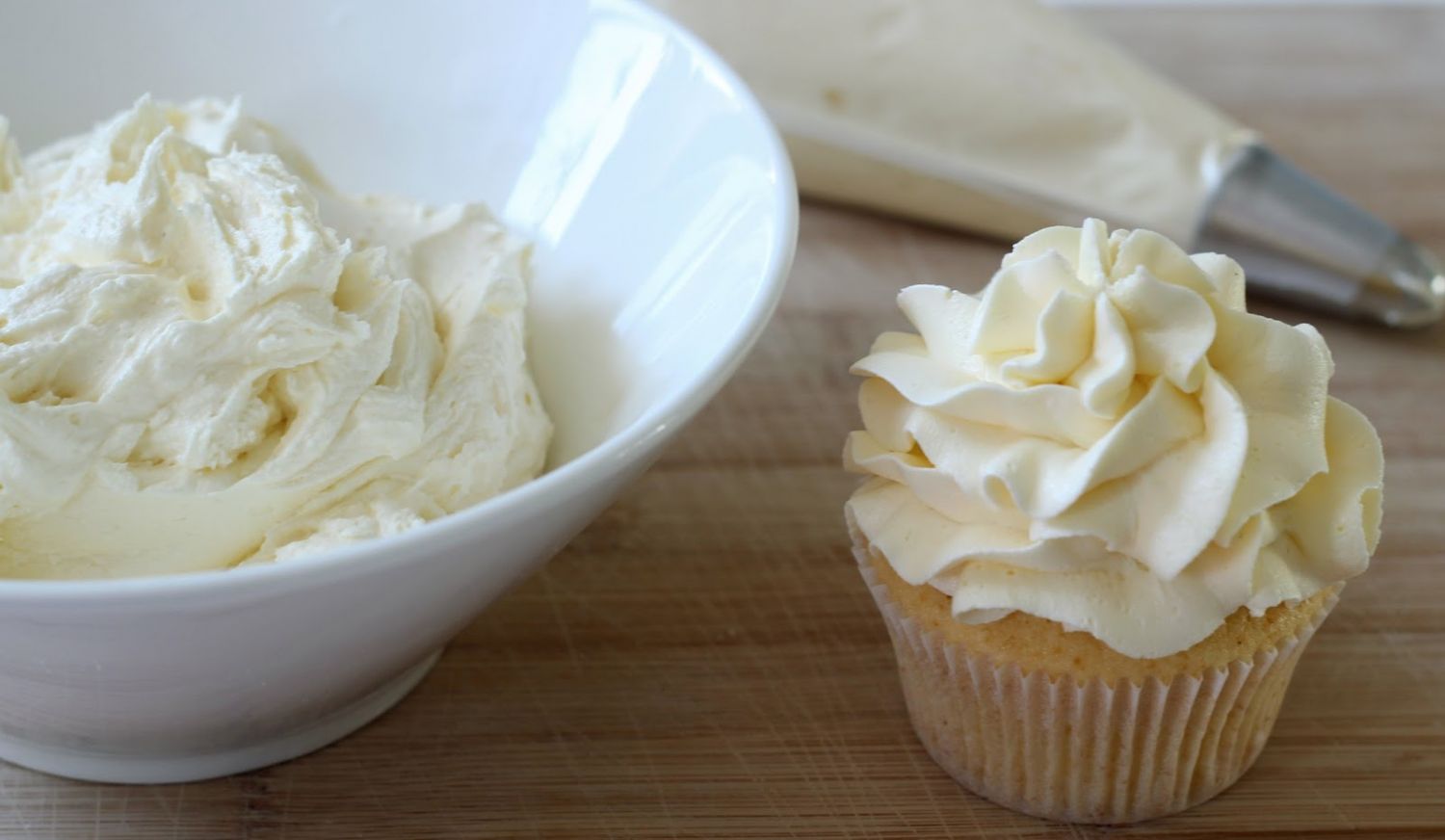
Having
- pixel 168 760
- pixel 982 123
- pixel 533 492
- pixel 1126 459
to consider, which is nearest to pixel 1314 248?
pixel 982 123

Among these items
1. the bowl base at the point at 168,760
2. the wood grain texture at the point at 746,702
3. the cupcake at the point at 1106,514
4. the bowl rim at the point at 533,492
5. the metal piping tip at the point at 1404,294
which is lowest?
the metal piping tip at the point at 1404,294

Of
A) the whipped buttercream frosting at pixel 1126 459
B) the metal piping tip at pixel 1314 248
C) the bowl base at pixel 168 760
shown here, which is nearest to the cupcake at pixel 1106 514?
the whipped buttercream frosting at pixel 1126 459

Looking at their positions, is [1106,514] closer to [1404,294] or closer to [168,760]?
[168,760]

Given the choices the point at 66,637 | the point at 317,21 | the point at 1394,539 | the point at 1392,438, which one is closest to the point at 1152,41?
the point at 1392,438

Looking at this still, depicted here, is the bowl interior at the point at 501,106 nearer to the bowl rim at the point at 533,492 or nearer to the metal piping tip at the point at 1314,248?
the bowl rim at the point at 533,492

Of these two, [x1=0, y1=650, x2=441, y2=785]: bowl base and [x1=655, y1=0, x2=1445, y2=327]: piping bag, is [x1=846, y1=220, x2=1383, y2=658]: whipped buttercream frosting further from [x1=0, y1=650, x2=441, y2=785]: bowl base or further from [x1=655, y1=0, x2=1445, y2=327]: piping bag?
[x1=655, y1=0, x2=1445, y2=327]: piping bag

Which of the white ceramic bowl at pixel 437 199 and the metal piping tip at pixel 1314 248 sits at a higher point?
the white ceramic bowl at pixel 437 199
